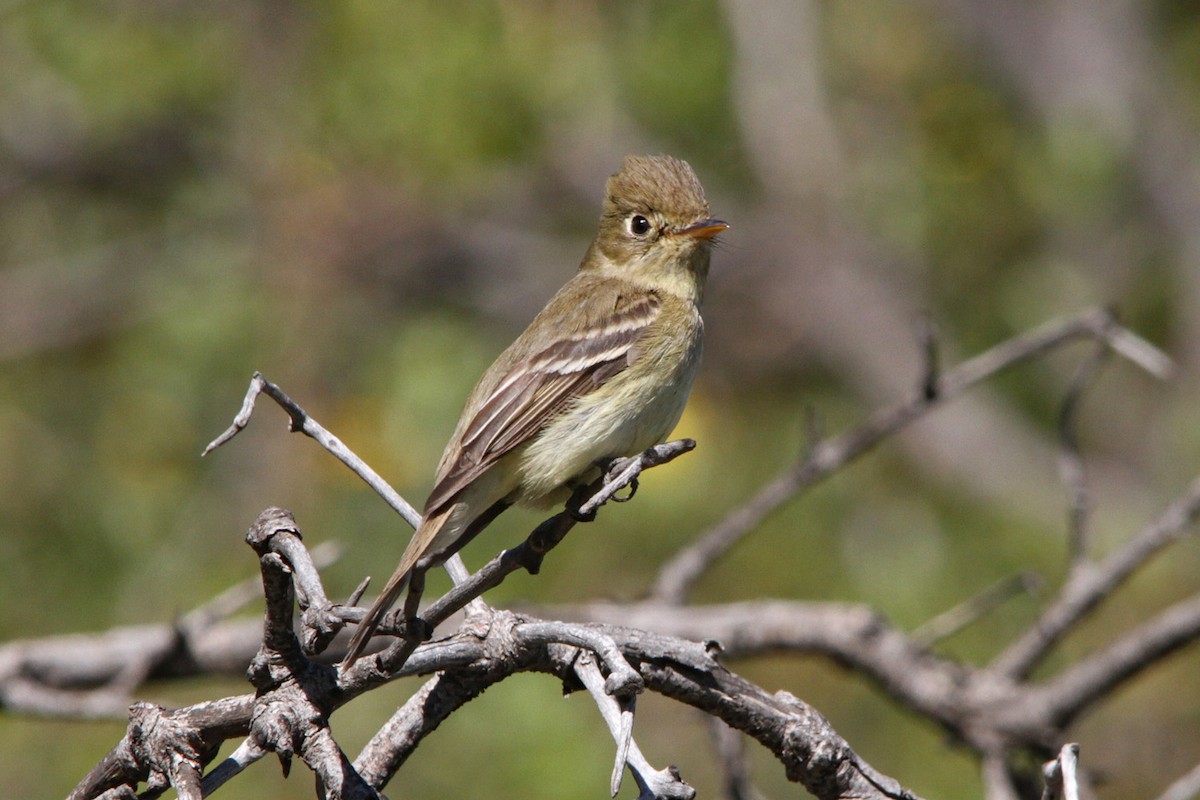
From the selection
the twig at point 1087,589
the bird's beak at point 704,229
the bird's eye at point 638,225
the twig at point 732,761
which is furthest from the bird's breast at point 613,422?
the twig at point 1087,589

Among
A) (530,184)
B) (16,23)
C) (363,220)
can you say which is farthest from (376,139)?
(16,23)

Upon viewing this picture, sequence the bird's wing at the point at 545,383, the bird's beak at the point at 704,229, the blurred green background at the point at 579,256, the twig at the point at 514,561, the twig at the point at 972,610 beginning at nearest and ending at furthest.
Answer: the twig at the point at 514,561
the bird's wing at the point at 545,383
the twig at the point at 972,610
the bird's beak at the point at 704,229
the blurred green background at the point at 579,256

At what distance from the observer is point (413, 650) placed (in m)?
1.97

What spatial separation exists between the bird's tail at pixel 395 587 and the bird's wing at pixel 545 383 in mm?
183

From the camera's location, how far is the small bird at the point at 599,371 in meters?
3.45

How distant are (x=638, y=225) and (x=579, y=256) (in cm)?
527

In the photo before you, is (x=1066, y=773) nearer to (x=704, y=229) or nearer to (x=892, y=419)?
(x=892, y=419)

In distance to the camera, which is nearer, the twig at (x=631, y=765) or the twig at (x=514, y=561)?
the twig at (x=631, y=765)

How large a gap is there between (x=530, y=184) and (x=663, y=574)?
5.84 meters

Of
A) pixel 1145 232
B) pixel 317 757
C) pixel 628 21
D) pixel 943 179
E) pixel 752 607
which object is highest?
pixel 628 21

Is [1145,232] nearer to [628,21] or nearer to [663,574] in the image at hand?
[628,21]

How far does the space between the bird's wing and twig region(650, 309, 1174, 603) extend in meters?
0.65

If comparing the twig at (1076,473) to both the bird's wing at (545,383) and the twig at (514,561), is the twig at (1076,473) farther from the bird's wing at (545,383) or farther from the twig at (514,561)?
the twig at (514,561)

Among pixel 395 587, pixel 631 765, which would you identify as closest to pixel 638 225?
pixel 395 587
